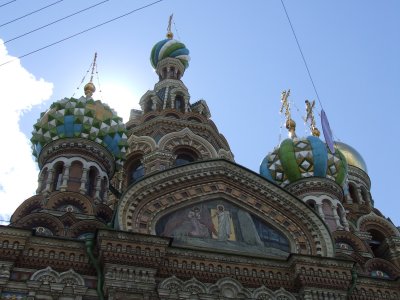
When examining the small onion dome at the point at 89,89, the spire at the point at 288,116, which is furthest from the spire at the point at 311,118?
the small onion dome at the point at 89,89

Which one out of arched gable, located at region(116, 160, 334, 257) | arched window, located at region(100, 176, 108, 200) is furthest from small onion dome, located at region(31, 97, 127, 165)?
arched gable, located at region(116, 160, 334, 257)

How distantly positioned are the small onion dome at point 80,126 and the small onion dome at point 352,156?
7.26 m

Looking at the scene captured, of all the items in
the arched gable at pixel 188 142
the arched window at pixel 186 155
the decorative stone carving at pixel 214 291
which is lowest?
the decorative stone carving at pixel 214 291

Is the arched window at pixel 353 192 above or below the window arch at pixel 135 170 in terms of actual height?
above

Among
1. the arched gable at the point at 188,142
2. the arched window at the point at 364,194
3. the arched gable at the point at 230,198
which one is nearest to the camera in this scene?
the arched gable at the point at 230,198

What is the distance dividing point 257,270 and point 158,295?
1489 mm

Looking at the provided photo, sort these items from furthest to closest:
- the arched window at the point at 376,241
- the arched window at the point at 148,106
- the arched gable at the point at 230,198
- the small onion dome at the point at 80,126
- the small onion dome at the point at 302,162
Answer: the arched window at the point at 148,106
the arched window at the point at 376,241
the small onion dome at the point at 302,162
the small onion dome at the point at 80,126
the arched gable at the point at 230,198

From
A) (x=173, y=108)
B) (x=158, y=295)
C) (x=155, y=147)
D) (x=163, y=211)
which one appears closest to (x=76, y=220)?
(x=163, y=211)

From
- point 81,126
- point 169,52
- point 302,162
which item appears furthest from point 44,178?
point 169,52

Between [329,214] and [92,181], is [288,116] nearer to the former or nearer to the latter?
[329,214]

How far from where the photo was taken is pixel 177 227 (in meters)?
8.86

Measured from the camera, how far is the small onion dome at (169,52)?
18.0 m

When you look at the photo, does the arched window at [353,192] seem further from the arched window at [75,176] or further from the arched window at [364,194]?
the arched window at [75,176]

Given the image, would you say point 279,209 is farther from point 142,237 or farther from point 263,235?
point 142,237
